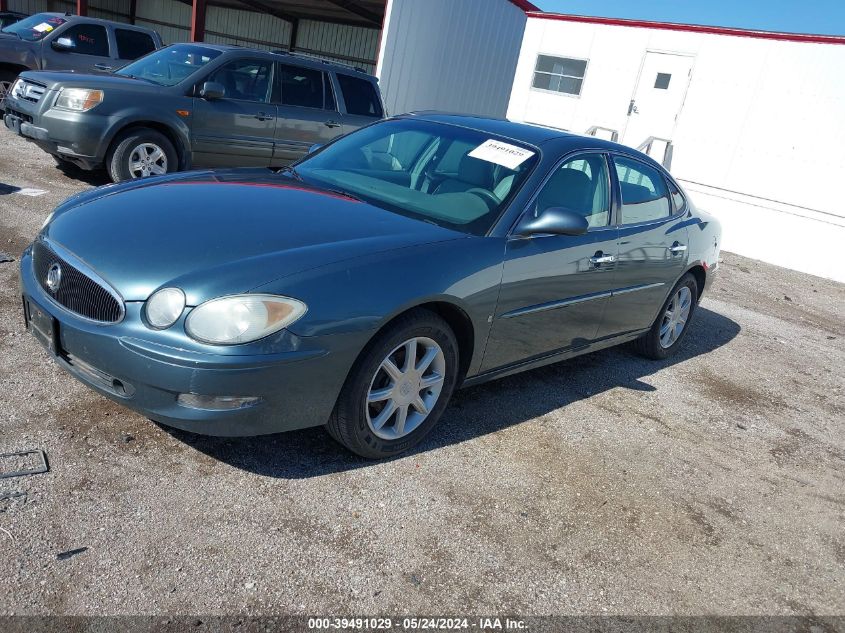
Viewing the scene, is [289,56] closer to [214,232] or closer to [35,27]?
[35,27]

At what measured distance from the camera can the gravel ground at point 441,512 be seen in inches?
100

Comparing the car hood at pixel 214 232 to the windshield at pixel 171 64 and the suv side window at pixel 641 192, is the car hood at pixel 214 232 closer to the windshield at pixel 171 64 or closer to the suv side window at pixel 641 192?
the suv side window at pixel 641 192

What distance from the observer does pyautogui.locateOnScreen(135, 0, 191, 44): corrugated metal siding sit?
27.9 meters

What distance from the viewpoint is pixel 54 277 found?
3.11 m

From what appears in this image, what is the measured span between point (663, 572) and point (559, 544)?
0.44 meters

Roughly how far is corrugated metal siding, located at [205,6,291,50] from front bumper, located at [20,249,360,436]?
25.9m

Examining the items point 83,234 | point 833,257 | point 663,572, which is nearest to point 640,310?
point 663,572

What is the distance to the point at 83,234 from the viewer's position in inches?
126

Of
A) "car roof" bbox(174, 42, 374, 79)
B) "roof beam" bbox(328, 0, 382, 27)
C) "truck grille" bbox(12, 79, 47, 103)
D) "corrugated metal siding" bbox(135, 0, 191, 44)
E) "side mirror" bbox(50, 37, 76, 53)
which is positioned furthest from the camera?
"corrugated metal siding" bbox(135, 0, 191, 44)

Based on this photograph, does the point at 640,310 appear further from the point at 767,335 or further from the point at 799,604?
the point at 767,335

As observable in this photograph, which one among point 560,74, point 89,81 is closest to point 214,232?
point 89,81

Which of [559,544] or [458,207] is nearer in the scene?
[559,544]

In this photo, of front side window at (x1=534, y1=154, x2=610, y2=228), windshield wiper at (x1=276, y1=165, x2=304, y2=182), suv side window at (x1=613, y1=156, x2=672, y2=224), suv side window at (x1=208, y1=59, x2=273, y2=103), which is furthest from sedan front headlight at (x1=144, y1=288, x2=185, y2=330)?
suv side window at (x1=208, y1=59, x2=273, y2=103)

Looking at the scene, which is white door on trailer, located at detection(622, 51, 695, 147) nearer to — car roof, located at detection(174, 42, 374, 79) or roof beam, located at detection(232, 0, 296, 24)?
car roof, located at detection(174, 42, 374, 79)
